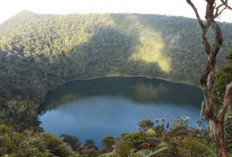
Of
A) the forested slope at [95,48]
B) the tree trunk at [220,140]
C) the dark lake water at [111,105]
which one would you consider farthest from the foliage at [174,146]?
the forested slope at [95,48]

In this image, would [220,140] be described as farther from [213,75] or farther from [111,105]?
[111,105]

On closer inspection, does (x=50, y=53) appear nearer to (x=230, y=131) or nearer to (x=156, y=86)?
(x=156, y=86)

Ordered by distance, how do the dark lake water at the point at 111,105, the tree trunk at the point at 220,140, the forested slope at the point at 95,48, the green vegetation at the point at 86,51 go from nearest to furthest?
the tree trunk at the point at 220,140 < the dark lake water at the point at 111,105 < the green vegetation at the point at 86,51 < the forested slope at the point at 95,48

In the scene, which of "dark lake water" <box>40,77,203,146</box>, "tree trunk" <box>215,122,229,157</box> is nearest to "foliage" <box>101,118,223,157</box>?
"tree trunk" <box>215,122,229,157</box>

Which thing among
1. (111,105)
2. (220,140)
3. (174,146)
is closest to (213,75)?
(220,140)

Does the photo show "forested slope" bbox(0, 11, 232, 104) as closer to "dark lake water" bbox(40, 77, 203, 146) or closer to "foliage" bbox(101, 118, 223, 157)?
"dark lake water" bbox(40, 77, 203, 146)

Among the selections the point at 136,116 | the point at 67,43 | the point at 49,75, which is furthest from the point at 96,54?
A: the point at 136,116

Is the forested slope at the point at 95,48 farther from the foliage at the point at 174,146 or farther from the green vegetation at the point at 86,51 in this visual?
the foliage at the point at 174,146
